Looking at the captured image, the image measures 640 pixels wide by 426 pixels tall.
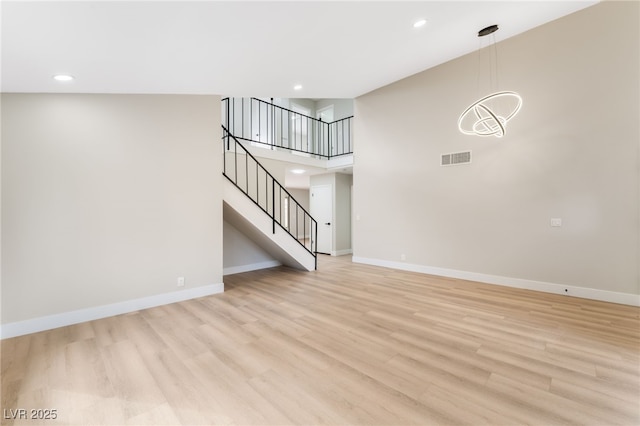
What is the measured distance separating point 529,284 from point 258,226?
4.68 metres

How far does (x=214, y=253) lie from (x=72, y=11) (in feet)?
10.3

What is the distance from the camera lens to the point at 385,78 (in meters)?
5.06

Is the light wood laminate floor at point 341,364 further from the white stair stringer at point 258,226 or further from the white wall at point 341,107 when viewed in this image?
the white wall at point 341,107

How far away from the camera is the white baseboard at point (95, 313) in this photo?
288cm

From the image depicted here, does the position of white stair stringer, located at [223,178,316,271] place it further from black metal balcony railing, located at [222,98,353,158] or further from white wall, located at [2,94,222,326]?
black metal balcony railing, located at [222,98,353,158]

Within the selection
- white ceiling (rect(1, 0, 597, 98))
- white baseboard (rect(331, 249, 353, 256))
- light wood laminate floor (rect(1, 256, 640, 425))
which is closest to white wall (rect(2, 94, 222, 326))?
white ceiling (rect(1, 0, 597, 98))

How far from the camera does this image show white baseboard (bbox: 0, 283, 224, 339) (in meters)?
2.88

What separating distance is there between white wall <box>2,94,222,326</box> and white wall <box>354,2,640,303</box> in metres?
3.94

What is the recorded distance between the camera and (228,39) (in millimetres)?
2762

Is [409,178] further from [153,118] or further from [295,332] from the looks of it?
[153,118]

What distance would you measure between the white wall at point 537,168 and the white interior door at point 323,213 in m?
2.55

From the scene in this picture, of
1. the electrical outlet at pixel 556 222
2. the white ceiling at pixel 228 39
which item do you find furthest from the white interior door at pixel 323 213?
the electrical outlet at pixel 556 222

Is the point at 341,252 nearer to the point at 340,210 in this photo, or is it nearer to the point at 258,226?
the point at 340,210

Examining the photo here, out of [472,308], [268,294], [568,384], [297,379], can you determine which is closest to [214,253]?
[268,294]
